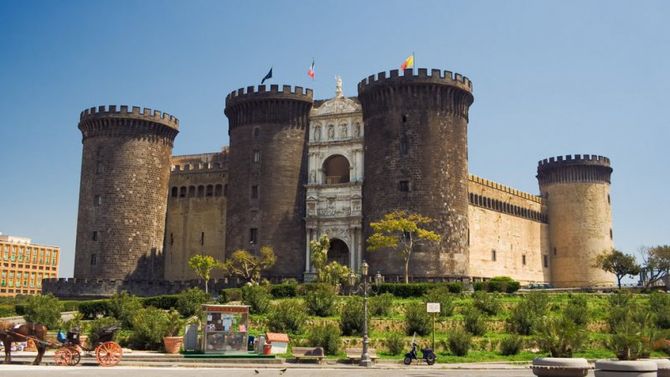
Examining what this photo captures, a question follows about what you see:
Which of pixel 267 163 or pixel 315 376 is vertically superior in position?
pixel 267 163

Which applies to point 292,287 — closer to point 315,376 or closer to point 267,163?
point 267,163

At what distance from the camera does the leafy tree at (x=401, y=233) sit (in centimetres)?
5312

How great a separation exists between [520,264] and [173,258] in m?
33.8

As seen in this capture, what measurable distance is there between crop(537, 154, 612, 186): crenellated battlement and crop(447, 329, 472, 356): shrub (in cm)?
5275

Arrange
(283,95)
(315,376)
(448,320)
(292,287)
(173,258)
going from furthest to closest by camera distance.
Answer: (173,258), (283,95), (292,287), (448,320), (315,376)

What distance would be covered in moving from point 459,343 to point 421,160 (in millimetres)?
28026

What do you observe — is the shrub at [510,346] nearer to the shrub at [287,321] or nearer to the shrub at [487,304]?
the shrub at [487,304]

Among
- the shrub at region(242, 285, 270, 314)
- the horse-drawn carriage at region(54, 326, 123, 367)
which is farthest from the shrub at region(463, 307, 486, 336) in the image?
the horse-drawn carriage at region(54, 326, 123, 367)

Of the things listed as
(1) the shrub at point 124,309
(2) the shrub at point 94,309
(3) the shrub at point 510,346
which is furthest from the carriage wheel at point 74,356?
(2) the shrub at point 94,309

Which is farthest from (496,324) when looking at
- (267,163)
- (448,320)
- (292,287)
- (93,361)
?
(267,163)

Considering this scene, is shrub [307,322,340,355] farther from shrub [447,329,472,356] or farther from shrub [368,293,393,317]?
shrub [368,293,393,317]

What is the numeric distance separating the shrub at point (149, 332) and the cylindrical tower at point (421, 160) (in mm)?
27147

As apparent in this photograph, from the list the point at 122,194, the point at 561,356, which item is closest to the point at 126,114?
the point at 122,194

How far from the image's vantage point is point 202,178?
2675 inches
